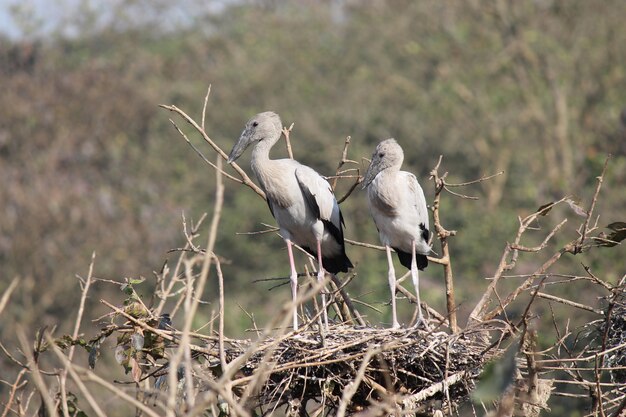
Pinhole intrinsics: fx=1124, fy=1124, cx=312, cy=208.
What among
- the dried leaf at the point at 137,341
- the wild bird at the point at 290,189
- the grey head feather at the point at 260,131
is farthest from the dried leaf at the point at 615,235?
the dried leaf at the point at 137,341

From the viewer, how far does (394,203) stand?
24.2 feet

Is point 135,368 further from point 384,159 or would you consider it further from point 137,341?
point 384,159

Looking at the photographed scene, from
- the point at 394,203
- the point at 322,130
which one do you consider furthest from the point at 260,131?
the point at 322,130

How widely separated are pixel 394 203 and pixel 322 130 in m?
14.3

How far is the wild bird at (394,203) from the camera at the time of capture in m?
7.38

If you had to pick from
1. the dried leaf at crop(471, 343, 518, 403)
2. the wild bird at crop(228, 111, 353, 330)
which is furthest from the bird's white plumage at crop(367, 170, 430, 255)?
the dried leaf at crop(471, 343, 518, 403)

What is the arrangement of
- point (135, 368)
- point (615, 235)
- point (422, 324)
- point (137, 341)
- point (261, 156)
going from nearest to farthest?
point (137, 341), point (135, 368), point (615, 235), point (422, 324), point (261, 156)

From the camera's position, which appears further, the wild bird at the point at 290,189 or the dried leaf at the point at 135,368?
the wild bird at the point at 290,189

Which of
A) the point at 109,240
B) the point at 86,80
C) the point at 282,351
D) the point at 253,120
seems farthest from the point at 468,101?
the point at 282,351

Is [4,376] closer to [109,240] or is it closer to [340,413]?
[109,240]

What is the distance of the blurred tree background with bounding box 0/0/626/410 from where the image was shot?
61.5ft

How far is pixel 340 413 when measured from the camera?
11.7 feet

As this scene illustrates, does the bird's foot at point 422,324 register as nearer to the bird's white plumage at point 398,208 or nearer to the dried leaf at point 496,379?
the bird's white plumage at point 398,208

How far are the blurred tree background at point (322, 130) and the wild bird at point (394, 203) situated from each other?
851 centimetres
